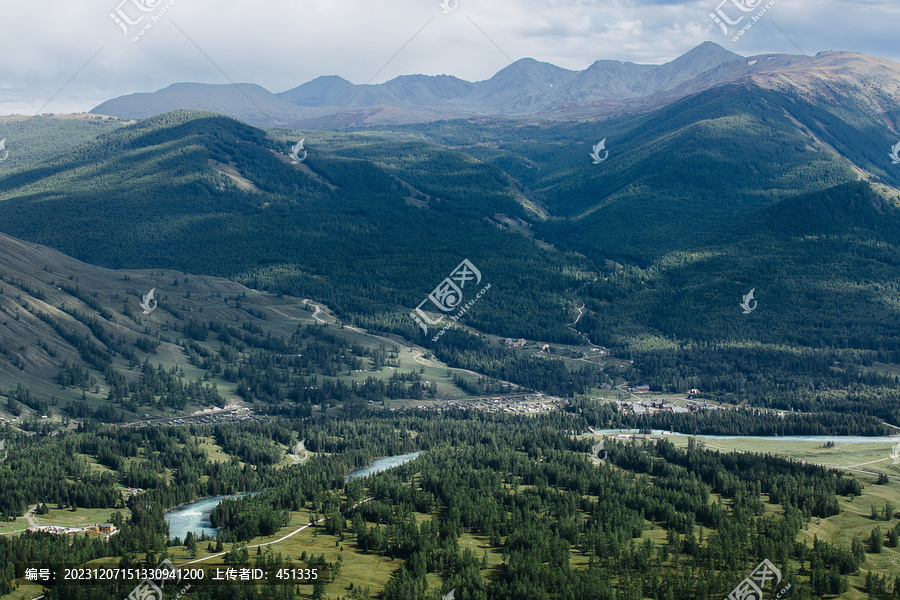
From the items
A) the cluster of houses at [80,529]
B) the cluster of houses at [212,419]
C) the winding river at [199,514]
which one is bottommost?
the winding river at [199,514]

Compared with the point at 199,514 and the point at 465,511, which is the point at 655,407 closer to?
the point at 465,511

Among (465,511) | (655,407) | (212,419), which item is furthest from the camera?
(655,407)

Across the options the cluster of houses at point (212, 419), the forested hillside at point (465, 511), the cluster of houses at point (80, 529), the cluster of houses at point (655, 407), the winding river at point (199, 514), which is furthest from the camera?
the cluster of houses at point (655, 407)

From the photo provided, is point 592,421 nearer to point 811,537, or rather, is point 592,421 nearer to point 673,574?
point 811,537

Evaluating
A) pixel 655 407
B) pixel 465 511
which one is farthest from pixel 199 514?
pixel 655 407

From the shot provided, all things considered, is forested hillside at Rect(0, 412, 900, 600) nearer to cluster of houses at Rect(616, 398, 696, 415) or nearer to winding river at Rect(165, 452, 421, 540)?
winding river at Rect(165, 452, 421, 540)

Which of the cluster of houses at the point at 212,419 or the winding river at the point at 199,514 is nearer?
the winding river at the point at 199,514

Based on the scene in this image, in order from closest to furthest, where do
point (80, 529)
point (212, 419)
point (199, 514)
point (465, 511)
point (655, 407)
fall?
1. point (80, 529)
2. point (465, 511)
3. point (199, 514)
4. point (212, 419)
5. point (655, 407)

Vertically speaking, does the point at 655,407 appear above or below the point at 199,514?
above

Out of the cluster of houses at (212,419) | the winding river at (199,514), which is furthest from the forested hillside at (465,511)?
the cluster of houses at (212,419)

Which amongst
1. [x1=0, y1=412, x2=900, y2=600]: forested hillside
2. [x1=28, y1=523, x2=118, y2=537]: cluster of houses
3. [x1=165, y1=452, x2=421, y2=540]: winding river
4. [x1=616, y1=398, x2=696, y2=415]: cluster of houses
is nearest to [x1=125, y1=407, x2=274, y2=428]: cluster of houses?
[x1=0, y1=412, x2=900, y2=600]: forested hillside

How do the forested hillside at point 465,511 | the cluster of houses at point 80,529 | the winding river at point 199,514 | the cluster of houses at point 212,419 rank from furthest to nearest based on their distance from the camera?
1. the cluster of houses at point 212,419
2. the winding river at point 199,514
3. the cluster of houses at point 80,529
4. the forested hillside at point 465,511

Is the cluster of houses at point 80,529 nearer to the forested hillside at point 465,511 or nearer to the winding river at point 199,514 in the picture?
the forested hillside at point 465,511
